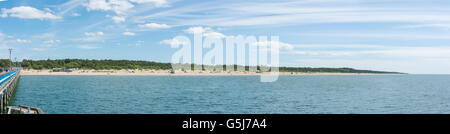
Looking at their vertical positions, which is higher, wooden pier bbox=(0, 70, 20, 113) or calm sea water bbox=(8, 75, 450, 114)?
wooden pier bbox=(0, 70, 20, 113)

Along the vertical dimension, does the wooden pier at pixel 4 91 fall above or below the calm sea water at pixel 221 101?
→ above

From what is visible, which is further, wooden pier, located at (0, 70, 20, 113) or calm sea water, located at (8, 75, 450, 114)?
calm sea water, located at (8, 75, 450, 114)

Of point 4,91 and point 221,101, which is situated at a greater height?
point 4,91

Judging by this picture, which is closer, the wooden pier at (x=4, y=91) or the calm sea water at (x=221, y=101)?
the wooden pier at (x=4, y=91)

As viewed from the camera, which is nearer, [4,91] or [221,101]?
[4,91]
